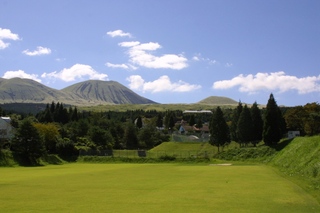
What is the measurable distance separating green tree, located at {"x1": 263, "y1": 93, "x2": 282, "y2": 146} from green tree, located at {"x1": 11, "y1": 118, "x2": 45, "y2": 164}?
130 feet

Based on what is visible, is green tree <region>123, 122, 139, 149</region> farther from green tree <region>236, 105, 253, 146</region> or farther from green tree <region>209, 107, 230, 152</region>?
green tree <region>236, 105, 253, 146</region>

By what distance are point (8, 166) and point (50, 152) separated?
17087mm

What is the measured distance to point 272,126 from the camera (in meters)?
60.3

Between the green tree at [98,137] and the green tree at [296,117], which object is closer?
the green tree at [296,117]

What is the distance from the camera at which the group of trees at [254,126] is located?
60406 millimetres

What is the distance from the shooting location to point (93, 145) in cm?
8069

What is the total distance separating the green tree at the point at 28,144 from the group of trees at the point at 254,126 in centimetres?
3390

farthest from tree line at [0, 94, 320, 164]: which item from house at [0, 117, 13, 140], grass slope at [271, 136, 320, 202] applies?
grass slope at [271, 136, 320, 202]

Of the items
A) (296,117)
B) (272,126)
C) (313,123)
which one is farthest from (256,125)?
(296,117)

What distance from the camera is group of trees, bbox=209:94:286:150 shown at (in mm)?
60406

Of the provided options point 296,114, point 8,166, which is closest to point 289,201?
point 8,166

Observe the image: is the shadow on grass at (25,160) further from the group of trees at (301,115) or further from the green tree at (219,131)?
the group of trees at (301,115)

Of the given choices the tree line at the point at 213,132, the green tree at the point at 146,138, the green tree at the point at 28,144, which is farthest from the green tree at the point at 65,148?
the green tree at the point at 146,138

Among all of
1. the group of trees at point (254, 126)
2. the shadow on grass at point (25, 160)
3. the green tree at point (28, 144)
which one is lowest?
the shadow on grass at point (25, 160)
